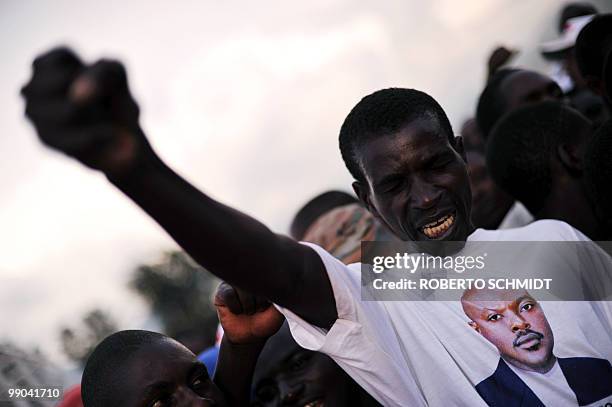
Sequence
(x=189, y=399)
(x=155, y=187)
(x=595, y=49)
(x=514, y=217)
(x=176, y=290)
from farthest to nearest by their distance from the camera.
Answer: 1. (x=176, y=290)
2. (x=514, y=217)
3. (x=595, y=49)
4. (x=189, y=399)
5. (x=155, y=187)

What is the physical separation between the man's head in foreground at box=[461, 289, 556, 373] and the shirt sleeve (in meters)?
0.28

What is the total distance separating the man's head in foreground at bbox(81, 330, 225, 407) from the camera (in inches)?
89.9

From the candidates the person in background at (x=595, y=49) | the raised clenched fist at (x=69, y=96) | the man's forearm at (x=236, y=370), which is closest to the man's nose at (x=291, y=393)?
the man's forearm at (x=236, y=370)

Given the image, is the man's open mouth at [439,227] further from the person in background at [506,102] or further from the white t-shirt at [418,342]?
the person in background at [506,102]

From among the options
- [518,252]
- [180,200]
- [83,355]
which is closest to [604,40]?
[518,252]

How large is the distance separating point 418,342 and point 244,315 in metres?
0.51

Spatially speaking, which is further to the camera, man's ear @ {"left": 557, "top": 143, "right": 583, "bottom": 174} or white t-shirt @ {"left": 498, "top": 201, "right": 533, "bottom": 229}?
white t-shirt @ {"left": 498, "top": 201, "right": 533, "bottom": 229}

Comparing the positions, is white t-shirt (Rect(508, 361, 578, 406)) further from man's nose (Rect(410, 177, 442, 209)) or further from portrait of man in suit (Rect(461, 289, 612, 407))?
man's nose (Rect(410, 177, 442, 209))

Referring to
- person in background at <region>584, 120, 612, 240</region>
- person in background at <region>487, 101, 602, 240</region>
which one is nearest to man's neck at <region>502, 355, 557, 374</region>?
person in background at <region>584, 120, 612, 240</region>

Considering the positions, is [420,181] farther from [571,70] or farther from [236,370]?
[571,70]

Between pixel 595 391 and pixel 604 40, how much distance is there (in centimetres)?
238

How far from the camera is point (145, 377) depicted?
7.54 feet

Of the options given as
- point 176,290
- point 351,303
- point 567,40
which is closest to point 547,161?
point 351,303

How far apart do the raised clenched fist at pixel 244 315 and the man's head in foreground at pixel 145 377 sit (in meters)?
0.32
